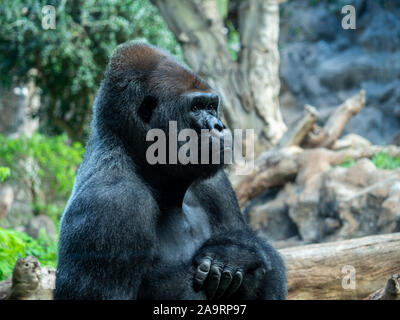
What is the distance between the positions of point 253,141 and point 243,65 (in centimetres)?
146

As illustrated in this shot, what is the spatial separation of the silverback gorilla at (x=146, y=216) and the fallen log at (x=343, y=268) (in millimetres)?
779

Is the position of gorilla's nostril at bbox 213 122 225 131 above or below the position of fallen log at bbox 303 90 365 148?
above

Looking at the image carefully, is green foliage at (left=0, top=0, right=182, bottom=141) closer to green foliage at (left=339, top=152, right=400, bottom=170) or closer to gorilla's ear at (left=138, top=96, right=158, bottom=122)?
green foliage at (left=339, top=152, right=400, bottom=170)

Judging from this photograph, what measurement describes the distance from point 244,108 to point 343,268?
5.11 meters

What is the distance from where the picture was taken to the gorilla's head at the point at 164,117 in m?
2.67

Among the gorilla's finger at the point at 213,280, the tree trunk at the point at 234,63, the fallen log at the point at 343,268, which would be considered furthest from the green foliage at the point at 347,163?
the gorilla's finger at the point at 213,280

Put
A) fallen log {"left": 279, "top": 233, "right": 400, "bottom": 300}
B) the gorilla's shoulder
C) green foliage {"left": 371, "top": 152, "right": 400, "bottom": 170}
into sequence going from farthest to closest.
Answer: green foliage {"left": 371, "top": 152, "right": 400, "bottom": 170} → fallen log {"left": 279, "top": 233, "right": 400, "bottom": 300} → the gorilla's shoulder

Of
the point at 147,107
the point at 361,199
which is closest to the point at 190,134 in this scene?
the point at 147,107

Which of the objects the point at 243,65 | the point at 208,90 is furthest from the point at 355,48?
the point at 208,90

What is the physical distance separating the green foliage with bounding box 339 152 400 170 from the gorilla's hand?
4.21m

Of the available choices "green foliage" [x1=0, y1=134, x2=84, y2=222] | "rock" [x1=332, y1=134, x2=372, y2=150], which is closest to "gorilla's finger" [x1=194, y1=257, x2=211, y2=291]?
"rock" [x1=332, y1=134, x2=372, y2=150]

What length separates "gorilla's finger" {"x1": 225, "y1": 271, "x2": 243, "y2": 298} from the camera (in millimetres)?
2564

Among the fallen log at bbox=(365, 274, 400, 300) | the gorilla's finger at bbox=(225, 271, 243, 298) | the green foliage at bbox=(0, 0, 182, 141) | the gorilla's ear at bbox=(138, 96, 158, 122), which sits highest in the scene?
the green foliage at bbox=(0, 0, 182, 141)

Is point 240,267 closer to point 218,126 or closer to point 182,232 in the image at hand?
point 182,232
